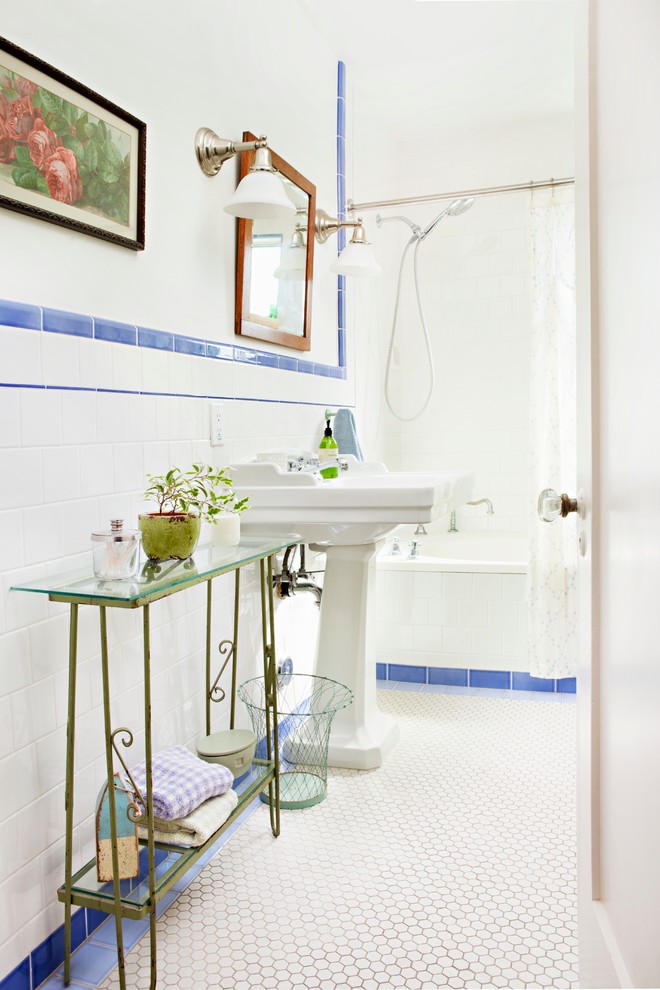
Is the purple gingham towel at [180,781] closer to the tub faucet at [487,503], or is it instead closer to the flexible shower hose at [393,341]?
the flexible shower hose at [393,341]

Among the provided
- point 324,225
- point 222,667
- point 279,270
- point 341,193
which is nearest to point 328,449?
point 279,270

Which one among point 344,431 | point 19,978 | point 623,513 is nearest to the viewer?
point 623,513

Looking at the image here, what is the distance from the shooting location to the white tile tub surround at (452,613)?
129 inches

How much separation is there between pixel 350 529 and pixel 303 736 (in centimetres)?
70

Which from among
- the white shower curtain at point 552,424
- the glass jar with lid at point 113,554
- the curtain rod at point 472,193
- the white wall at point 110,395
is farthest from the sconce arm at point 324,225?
the glass jar with lid at point 113,554

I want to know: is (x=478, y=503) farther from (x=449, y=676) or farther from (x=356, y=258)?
(x=356, y=258)

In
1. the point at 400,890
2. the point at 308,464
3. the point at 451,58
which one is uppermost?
the point at 451,58

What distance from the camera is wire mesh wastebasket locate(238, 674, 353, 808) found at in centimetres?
228

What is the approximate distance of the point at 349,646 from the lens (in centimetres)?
251

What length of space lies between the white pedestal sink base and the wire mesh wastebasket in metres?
0.05

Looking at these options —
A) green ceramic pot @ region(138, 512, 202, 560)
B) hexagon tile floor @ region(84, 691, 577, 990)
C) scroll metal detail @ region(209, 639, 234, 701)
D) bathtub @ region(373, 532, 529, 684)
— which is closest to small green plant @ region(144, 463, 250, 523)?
green ceramic pot @ region(138, 512, 202, 560)

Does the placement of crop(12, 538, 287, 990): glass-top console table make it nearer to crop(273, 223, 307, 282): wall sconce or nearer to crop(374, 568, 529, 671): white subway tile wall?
crop(273, 223, 307, 282): wall sconce

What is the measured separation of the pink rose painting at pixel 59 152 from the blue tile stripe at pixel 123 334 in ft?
0.68

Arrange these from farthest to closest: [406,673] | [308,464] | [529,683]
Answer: [406,673] → [529,683] → [308,464]
